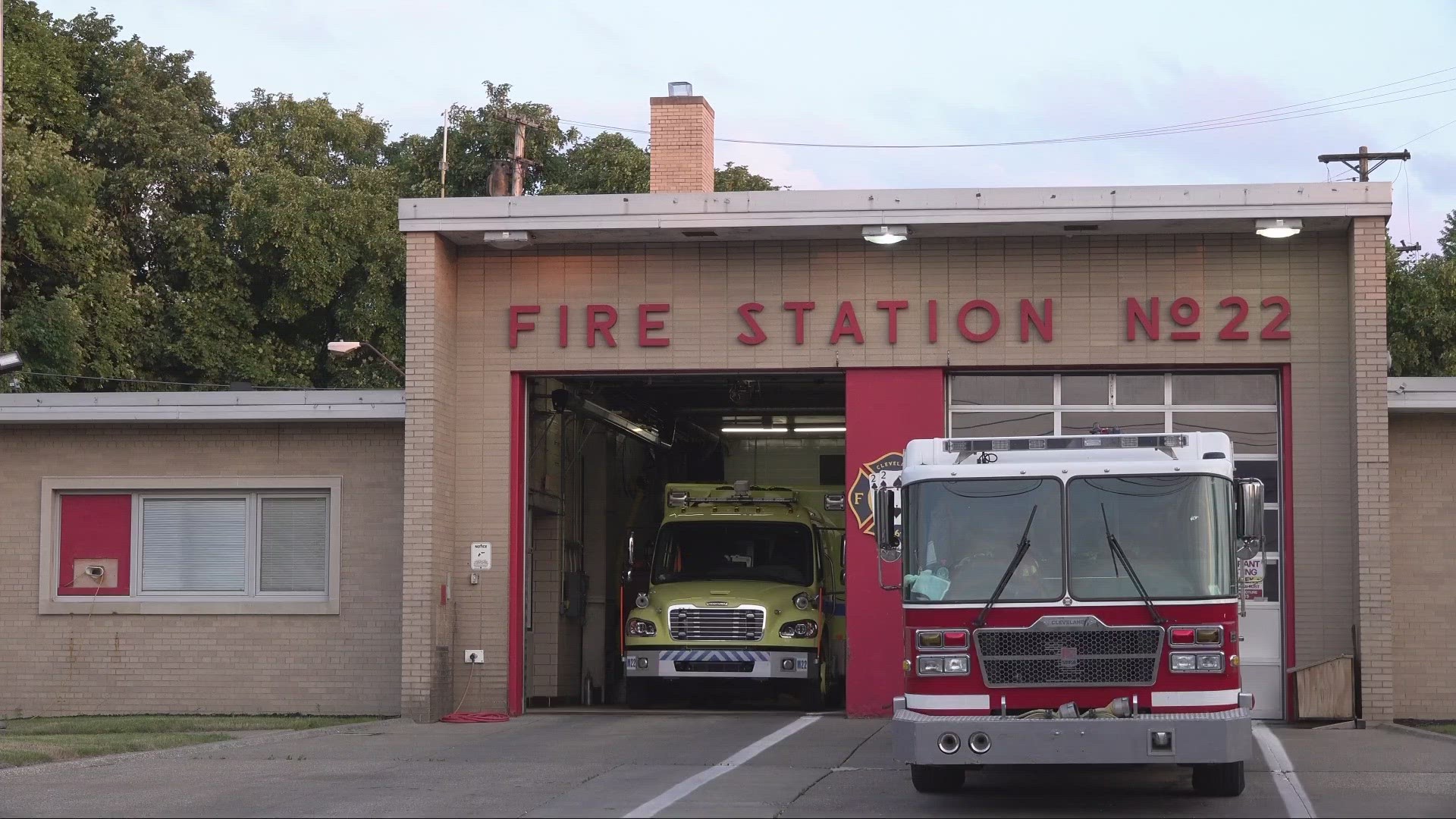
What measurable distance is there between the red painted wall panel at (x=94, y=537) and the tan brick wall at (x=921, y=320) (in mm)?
4256

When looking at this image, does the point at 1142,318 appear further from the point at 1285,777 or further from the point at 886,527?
the point at 886,527

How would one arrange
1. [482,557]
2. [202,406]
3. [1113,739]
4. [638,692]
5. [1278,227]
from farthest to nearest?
[638,692]
[202,406]
[482,557]
[1278,227]
[1113,739]

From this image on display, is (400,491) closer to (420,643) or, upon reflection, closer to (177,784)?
(420,643)

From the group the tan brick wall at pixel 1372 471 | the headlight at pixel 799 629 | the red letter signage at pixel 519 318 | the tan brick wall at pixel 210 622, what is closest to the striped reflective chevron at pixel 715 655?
the headlight at pixel 799 629

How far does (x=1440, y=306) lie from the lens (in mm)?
39688

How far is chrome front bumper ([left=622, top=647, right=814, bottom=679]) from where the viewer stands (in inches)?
786

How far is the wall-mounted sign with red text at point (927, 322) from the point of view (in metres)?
18.3

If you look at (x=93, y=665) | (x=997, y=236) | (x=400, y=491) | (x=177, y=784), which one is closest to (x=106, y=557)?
(x=93, y=665)

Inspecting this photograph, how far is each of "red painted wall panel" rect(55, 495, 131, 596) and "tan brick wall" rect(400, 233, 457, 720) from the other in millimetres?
3908

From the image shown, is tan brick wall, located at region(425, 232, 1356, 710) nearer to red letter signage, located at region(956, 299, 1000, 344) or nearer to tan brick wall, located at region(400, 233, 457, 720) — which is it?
red letter signage, located at region(956, 299, 1000, 344)

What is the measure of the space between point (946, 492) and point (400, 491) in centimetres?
970

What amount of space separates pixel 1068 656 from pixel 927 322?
26.1 feet

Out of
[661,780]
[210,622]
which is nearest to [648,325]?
[210,622]

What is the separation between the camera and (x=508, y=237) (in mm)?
18547
